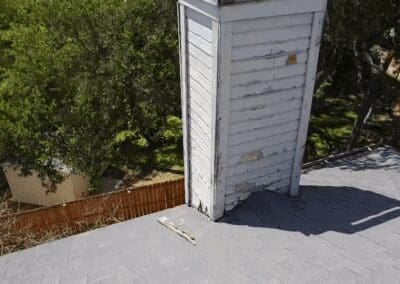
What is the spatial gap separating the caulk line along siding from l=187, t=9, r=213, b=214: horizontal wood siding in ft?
0.04

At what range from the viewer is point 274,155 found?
6102 mm

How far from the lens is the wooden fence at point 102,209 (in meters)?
7.81

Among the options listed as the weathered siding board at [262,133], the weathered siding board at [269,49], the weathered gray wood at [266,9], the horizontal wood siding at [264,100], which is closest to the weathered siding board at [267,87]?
the horizontal wood siding at [264,100]

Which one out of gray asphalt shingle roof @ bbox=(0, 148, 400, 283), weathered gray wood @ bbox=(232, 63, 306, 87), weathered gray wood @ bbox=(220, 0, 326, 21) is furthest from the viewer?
weathered gray wood @ bbox=(232, 63, 306, 87)

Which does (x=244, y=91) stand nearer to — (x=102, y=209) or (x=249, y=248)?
(x=249, y=248)

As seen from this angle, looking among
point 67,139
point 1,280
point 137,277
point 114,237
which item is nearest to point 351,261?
point 137,277

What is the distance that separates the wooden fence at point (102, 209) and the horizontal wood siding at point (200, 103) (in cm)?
209

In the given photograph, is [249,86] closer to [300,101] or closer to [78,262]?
[300,101]

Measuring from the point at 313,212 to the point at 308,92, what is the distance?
1.84 m

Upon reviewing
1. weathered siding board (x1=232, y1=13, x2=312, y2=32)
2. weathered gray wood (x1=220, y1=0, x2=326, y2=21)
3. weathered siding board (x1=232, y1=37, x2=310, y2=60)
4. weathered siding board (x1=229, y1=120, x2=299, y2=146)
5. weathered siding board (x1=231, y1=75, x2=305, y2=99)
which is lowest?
weathered siding board (x1=229, y1=120, x2=299, y2=146)

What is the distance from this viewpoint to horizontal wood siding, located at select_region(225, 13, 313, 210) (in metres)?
5.06

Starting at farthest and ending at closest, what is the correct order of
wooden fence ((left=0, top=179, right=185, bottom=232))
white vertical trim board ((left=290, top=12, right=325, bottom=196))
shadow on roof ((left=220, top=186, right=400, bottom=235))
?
wooden fence ((left=0, top=179, right=185, bottom=232))
shadow on roof ((left=220, top=186, right=400, bottom=235))
white vertical trim board ((left=290, top=12, right=325, bottom=196))

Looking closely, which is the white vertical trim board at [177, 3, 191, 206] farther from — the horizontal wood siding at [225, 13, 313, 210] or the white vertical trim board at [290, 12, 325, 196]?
the white vertical trim board at [290, 12, 325, 196]

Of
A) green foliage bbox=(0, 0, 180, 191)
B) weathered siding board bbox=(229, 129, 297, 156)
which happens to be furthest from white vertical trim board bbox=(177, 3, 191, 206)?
green foliage bbox=(0, 0, 180, 191)
